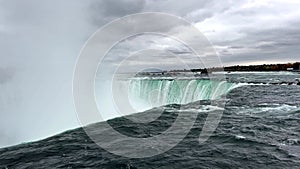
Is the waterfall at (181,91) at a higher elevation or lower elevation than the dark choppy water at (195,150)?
higher

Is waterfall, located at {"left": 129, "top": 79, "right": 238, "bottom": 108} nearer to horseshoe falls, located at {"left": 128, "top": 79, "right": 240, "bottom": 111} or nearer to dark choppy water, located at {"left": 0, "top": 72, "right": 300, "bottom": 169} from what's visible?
horseshoe falls, located at {"left": 128, "top": 79, "right": 240, "bottom": 111}

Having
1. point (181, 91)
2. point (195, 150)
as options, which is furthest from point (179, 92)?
point (195, 150)

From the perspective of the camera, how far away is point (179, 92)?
114 feet

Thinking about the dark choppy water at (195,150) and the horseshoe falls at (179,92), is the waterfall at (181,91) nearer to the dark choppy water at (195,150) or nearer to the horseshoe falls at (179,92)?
the horseshoe falls at (179,92)

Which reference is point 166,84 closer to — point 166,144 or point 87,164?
point 166,144

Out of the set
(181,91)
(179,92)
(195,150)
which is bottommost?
(195,150)

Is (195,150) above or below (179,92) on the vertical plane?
below

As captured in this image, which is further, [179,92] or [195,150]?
[179,92]

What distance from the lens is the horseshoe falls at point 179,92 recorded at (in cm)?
3431

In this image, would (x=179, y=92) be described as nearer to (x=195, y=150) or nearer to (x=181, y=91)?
(x=181, y=91)

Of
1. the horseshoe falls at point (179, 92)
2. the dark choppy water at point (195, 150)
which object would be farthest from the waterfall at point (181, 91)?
the dark choppy water at point (195, 150)

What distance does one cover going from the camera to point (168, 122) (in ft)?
64.4

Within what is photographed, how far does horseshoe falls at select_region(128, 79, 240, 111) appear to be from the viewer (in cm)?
3431

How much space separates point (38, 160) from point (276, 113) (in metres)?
19.1
